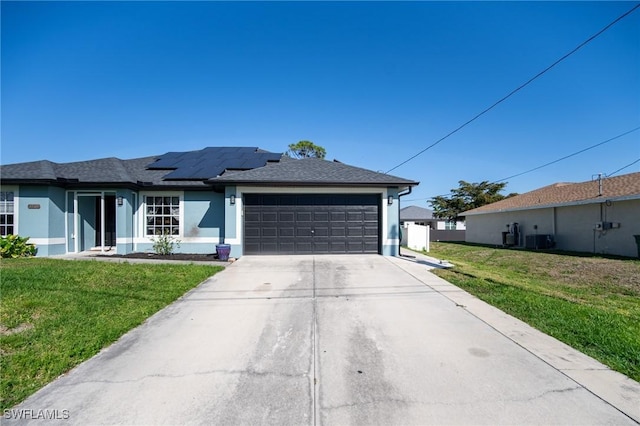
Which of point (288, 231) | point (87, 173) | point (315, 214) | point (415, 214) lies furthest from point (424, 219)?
point (87, 173)

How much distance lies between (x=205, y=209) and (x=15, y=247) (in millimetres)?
6269

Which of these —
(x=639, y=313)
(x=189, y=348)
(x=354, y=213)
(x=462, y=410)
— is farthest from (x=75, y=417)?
(x=354, y=213)

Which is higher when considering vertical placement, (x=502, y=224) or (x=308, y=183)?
(x=308, y=183)

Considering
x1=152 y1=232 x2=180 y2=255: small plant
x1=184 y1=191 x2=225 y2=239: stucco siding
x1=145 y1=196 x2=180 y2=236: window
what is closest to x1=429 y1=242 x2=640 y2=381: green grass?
x1=184 y1=191 x2=225 y2=239: stucco siding

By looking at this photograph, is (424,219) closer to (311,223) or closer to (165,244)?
(311,223)

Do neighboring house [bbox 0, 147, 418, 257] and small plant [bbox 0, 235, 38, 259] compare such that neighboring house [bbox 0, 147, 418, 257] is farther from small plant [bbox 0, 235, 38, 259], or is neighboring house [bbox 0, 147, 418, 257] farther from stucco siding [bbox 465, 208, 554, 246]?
stucco siding [bbox 465, 208, 554, 246]

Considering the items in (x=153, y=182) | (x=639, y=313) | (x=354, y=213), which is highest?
(x=153, y=182)

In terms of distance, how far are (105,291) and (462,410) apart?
21.2 feet

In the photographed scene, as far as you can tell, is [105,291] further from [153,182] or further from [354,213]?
[354,213]

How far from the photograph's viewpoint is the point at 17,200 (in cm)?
1126

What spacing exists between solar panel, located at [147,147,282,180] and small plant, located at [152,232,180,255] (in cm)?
246

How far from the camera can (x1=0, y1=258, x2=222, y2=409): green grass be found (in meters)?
3.26

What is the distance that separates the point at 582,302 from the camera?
20.3 ft

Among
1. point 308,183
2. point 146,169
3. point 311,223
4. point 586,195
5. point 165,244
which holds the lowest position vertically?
point 165,244
